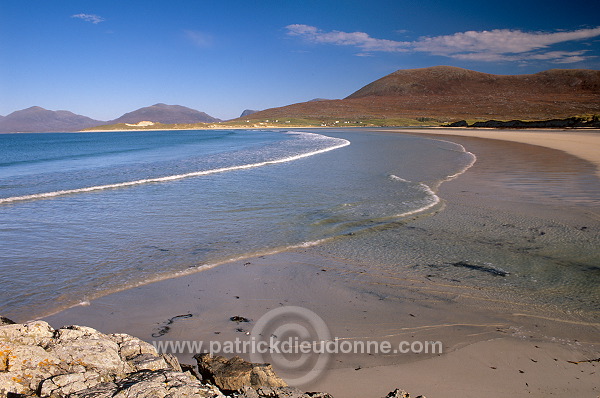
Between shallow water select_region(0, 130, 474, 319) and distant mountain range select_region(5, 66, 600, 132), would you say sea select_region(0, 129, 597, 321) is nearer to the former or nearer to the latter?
shallow water select_region(0, 130, 474, 319)

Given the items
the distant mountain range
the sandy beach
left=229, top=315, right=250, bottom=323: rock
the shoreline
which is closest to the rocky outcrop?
the sandy beach

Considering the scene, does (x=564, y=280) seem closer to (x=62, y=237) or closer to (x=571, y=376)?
(x=571, y=376)

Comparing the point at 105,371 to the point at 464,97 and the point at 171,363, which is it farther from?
the point at 464,97

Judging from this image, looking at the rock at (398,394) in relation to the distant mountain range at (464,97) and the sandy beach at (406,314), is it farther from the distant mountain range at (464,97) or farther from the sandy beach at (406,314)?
the distant mountain range at (464,97)

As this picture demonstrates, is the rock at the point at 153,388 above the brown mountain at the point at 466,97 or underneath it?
underneath

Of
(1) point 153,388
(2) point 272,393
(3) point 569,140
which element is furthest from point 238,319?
(3) point 569,140

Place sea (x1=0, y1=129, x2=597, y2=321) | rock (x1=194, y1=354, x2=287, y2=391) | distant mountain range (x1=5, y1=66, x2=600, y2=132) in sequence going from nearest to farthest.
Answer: rock (x1=194, y1=354, x2=287, y2=391), sea (x1=0, y1=129, x2=597, y2=321), distant mountain range (x1=5, y1=66, x2=600, y2=132)

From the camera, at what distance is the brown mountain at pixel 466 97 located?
9506 cm

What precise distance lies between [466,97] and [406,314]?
133 metres

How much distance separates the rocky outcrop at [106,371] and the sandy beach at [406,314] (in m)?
0.50

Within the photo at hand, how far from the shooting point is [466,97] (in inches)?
4761

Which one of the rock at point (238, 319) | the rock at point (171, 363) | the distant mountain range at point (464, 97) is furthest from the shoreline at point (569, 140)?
the distant mountain range at point (464, 97)

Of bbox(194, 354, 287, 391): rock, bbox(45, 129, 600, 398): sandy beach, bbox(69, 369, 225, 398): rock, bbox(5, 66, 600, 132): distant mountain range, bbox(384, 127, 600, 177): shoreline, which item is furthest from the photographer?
bbox(5, 66, 600, 132): distant mountain range

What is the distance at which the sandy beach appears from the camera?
9.16ft
